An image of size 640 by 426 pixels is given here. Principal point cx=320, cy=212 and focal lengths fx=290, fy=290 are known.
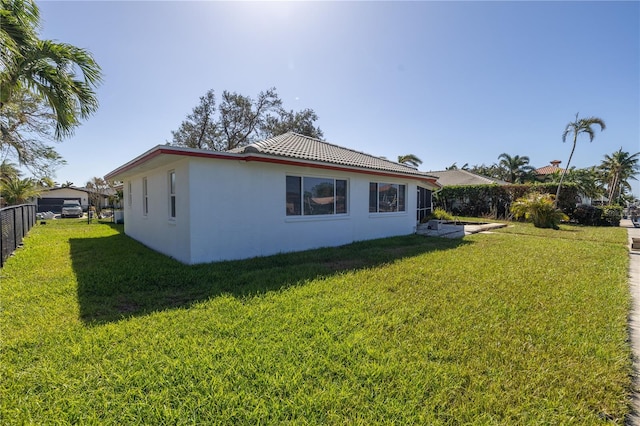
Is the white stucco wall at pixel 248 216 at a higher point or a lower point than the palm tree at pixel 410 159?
lower

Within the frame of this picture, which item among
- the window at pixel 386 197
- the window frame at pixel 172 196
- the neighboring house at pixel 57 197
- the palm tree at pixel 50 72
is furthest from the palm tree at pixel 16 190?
the window at pixel 386 197

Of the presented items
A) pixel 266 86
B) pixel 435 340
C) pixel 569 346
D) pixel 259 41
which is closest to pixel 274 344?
pixel 435 340

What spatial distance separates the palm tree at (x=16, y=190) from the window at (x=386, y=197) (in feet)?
89.4

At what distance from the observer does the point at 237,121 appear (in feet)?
94.8

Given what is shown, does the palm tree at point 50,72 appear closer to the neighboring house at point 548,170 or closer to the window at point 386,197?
the window at point 386,197

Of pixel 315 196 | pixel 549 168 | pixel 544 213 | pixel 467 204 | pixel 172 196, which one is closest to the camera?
pixel 172 196

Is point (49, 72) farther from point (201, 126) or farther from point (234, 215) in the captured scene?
point (201, 126)

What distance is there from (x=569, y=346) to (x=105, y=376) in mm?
4980

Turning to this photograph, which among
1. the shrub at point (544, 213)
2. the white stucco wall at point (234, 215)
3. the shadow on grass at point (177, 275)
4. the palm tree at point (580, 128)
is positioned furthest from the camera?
the palm tree at point (580, 128)

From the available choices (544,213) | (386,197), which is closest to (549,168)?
(544,213)

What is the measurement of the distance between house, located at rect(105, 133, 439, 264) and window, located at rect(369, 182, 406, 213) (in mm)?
75

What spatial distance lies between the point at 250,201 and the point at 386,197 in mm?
6509

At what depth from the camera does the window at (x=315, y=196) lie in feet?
29.1

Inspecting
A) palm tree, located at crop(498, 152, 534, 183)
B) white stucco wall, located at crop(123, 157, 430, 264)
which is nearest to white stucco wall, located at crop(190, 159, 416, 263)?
white stucco wall, located at crop(123, 157, 430, 264)
